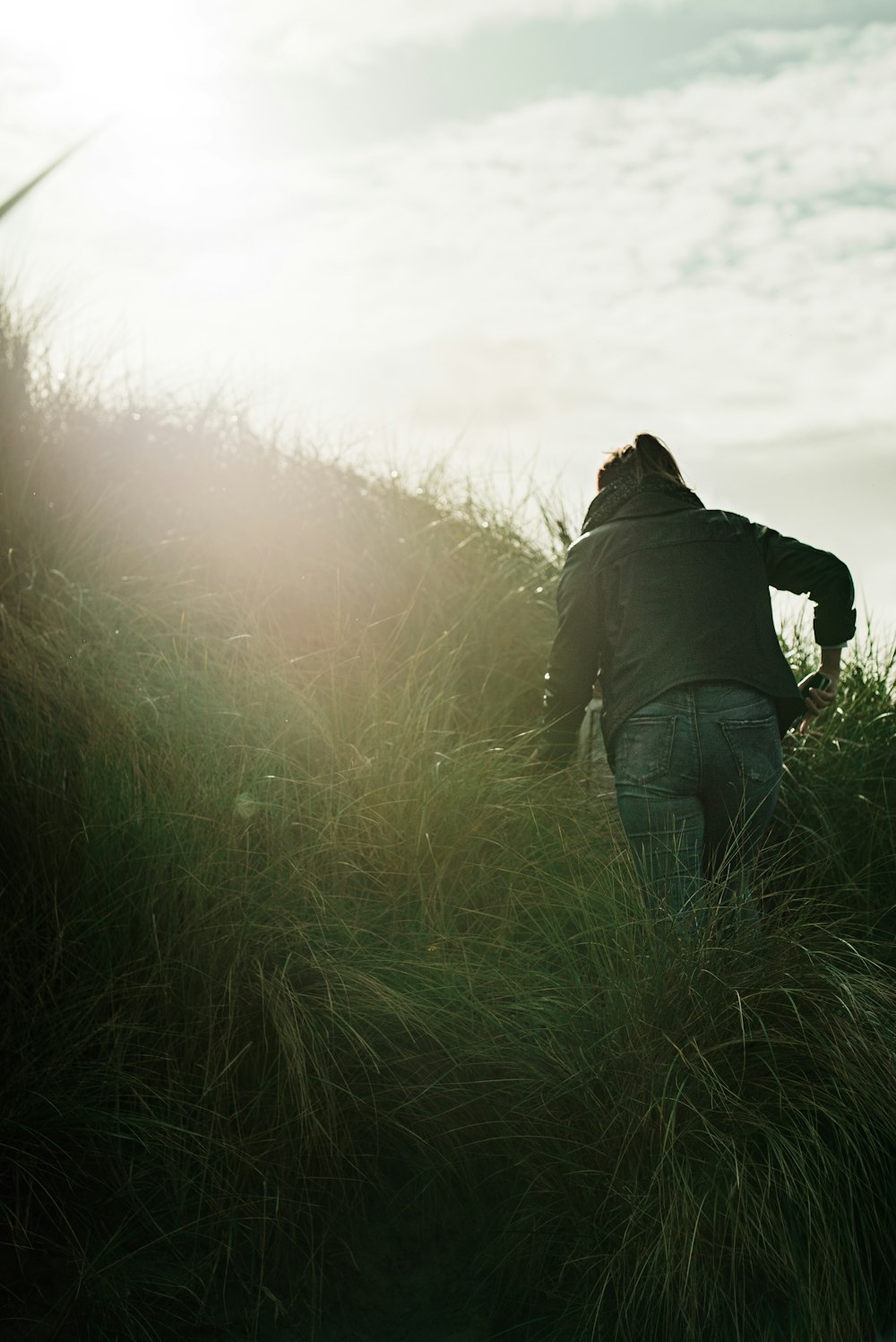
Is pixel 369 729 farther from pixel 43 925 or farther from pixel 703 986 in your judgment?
pixel 703 986

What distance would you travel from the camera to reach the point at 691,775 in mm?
3320

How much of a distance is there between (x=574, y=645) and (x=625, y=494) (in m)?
0.49

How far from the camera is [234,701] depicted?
170 inches

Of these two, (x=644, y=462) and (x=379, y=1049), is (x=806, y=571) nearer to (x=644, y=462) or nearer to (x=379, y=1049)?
(x=644, y=462)

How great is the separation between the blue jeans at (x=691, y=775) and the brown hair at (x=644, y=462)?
0.73 m

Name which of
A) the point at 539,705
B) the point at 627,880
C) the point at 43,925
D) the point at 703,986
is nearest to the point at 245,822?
the point at 43,925

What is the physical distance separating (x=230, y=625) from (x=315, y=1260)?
2.86 meters

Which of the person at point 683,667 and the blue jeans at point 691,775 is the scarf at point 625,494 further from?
the blue jeans at point 691,775

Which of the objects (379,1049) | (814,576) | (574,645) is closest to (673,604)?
(574,645)

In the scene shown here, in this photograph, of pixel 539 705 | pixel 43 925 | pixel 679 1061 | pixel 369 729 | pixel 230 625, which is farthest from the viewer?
pixel 539 705

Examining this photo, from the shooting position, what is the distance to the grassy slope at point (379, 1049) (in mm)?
2779

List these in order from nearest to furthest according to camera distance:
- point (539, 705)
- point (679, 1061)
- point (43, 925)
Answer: point (679, 1061) < point (43, 925) < point (539, 705)

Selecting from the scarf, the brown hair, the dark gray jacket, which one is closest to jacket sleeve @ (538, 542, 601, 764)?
the dark gray jacket

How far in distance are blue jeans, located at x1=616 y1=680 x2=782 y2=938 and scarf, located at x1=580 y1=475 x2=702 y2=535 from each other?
63 centimetres
